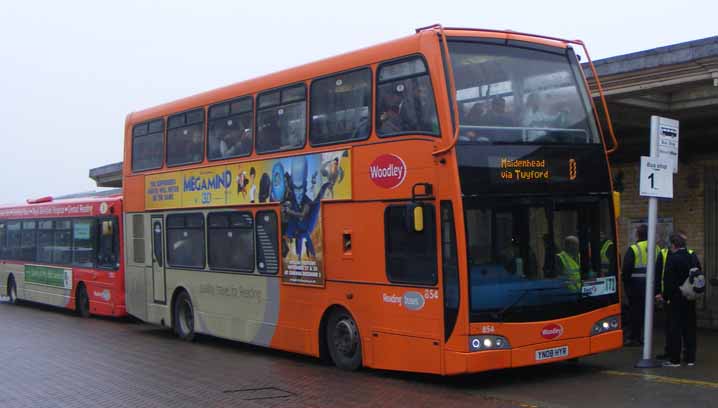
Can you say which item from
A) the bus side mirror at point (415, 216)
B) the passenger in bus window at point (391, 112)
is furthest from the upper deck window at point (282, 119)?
the bus side mirror at point (415, 216)

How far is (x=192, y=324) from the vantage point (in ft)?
53.0

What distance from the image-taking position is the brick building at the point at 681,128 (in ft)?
40.6

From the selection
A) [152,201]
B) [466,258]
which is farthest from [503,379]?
[152,201]

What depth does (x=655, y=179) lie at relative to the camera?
11.4 metres

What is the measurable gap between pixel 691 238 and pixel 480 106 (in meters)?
8.46

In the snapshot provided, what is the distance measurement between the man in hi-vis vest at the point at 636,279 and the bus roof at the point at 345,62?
3.75 meters

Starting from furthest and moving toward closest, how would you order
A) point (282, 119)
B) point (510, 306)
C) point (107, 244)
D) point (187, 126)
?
1. point (107, 244)
2. point (187, 126)
3. point (282, 119)
4. point (510, 306)

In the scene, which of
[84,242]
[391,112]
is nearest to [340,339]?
[391,112]

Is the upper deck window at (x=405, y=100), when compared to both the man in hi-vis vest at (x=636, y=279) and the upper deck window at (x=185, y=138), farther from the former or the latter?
the upper deck window at (x=185, y=138)

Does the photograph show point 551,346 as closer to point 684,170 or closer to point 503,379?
point 503,379

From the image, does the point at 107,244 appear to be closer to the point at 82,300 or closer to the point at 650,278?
the point at 82,300

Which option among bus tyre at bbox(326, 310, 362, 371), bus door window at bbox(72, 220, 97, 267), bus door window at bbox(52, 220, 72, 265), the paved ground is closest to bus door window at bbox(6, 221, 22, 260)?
bus door window at bbox(52, 220, 72, 265)

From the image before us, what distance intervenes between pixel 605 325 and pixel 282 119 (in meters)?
5.52

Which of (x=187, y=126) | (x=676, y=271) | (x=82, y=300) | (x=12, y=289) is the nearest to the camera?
(x=676, y=271)
